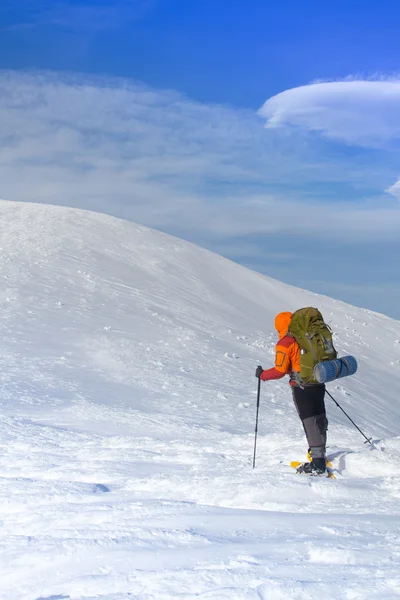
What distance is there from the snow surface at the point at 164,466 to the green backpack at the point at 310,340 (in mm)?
1211

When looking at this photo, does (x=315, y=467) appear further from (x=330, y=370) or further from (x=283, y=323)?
(x=283, y=323)

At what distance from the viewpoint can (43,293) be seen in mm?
22422

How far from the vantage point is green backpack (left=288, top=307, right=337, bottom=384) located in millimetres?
7719

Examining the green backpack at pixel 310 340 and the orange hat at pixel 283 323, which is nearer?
the green backpack at pixel 310 340

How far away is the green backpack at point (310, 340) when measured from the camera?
772cm

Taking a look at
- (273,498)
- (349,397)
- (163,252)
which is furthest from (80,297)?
(273,498)

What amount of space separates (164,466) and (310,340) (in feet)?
7.48

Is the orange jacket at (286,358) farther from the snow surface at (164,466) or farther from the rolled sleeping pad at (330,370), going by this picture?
the snow surface at (164,466)

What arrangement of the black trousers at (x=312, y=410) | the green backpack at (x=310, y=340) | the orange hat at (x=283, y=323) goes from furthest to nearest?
1. the orange hat at (x=283, y=323)
2. the black trousers at (x=312, y=410)
3. the green backpack at (x=310, y=340)

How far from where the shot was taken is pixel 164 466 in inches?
308

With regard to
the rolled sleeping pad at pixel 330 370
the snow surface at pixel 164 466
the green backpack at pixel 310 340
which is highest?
the green backpack at pixel 310 340

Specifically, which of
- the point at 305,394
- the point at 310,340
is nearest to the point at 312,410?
the point at 305,394

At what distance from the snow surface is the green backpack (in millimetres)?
1211

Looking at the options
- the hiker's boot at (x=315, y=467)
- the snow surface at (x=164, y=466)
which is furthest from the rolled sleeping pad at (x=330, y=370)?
the snow surface at (x=164, y=466)
